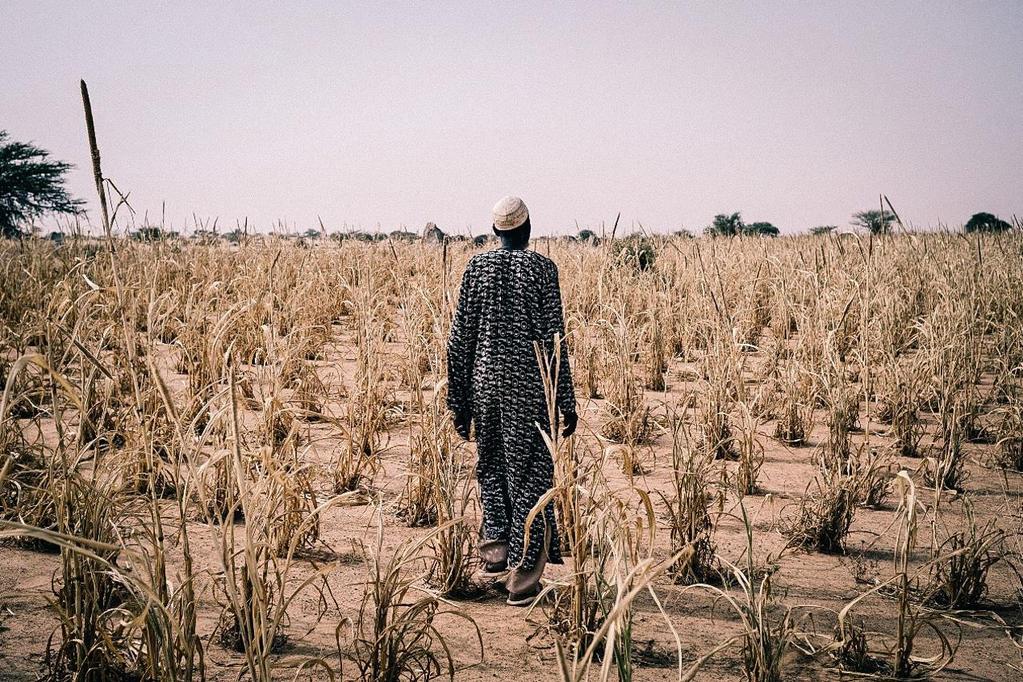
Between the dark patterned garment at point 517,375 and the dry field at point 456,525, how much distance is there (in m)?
0.17

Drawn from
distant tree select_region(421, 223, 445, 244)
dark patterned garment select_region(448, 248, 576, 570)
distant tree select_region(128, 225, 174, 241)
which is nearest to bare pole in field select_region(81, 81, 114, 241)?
dark patterned garment select_region(448, 248, 576, 570)

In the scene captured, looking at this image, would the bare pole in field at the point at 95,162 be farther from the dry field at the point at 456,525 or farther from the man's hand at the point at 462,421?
the man's hand at the point at 462,421

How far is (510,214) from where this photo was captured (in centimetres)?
247

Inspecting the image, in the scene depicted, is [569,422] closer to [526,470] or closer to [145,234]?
[526,470]

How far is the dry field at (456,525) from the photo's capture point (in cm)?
157

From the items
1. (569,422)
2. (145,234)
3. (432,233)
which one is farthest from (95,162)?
(432,233)

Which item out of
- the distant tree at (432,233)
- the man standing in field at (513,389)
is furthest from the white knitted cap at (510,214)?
the distant tree at (432,233)

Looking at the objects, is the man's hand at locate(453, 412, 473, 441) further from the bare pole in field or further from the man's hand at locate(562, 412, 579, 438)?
the bare pole in field

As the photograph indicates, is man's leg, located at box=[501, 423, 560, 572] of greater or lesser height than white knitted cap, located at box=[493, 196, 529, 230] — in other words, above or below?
below

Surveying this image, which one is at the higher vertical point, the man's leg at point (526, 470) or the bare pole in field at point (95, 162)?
the bare pole in field at point (95, 162)

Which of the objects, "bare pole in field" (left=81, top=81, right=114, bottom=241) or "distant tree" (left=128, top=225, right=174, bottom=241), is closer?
"bare pole in field" (left=81, top=81, right=114, bottom=241)

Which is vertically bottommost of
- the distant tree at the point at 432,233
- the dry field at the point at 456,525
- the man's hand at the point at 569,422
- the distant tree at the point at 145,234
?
the dry field at the point at 456,525

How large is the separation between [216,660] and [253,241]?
8114 mm

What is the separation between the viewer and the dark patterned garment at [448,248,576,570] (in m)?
2.40
